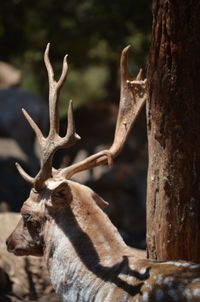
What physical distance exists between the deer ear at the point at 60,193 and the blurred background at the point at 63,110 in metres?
2.07

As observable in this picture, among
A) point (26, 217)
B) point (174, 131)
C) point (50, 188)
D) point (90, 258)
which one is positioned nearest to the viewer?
point (90, 258)

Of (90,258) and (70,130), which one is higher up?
(70,130)

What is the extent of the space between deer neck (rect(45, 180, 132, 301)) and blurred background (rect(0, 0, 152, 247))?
4.38m

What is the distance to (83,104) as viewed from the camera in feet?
41.2

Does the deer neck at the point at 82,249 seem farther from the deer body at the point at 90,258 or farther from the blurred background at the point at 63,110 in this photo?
the blurred background at the point at 63,110

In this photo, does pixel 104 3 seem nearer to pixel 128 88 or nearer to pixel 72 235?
pixel 128 88

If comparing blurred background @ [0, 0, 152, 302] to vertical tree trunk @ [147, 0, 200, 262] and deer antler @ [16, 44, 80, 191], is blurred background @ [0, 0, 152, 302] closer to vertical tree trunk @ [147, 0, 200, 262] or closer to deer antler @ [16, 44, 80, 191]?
vertical tree trunk @ [147, 0, 200, 262]

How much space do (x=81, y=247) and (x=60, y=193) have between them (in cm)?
32

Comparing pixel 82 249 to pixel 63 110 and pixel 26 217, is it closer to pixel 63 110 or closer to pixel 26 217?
pixel 26 217

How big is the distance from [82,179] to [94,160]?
241 inches

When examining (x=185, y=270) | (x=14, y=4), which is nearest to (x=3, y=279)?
(x=185, y=270)

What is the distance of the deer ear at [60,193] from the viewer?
404cm

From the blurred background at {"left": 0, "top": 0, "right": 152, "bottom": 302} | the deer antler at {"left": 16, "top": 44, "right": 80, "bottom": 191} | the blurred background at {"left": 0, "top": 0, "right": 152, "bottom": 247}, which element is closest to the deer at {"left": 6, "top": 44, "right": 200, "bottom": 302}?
the deer antler at {"left": 16, "top": 44, "right": 80, "bottom": 191}

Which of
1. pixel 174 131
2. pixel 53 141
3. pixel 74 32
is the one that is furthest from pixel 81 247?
pixel 74 32
